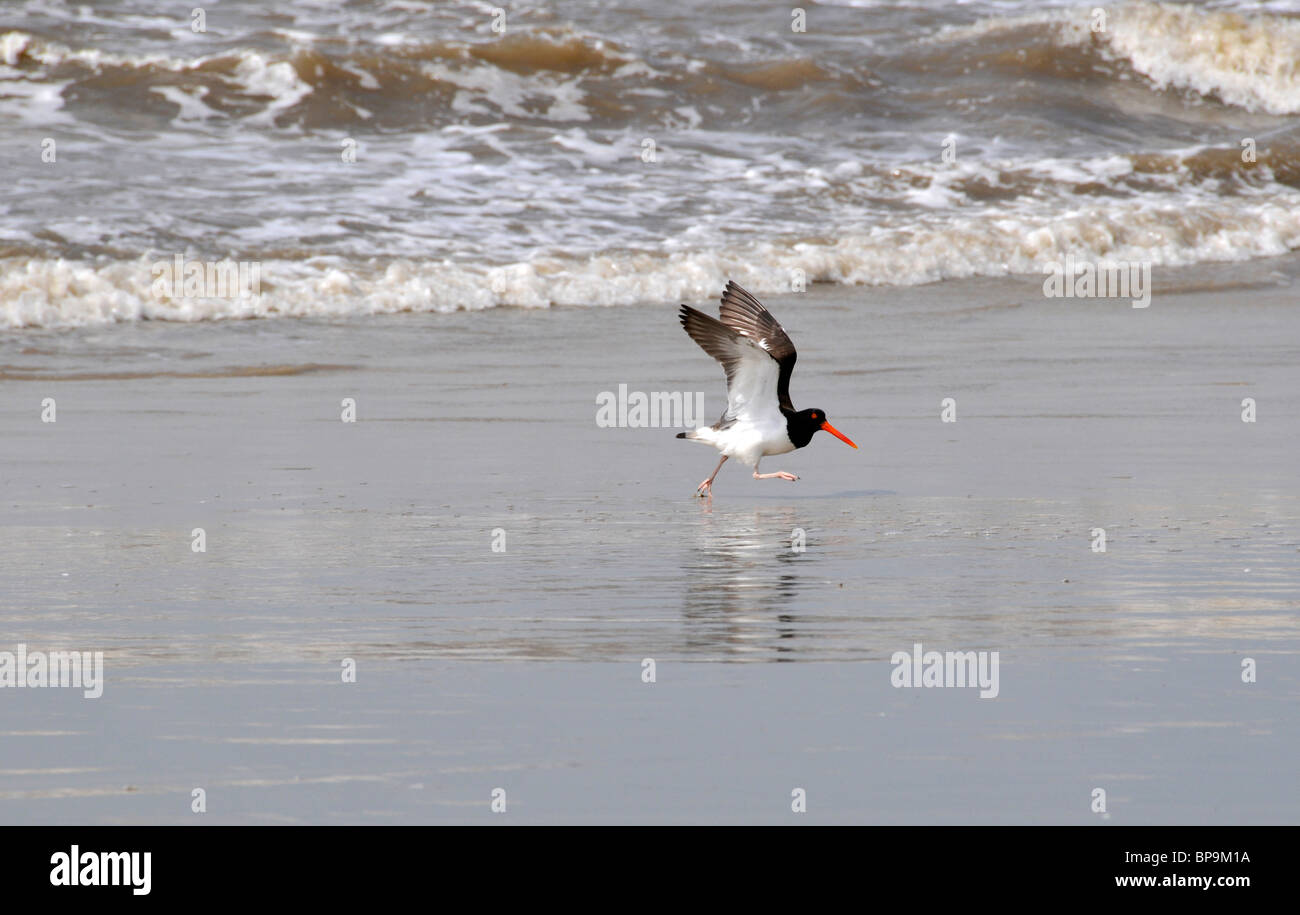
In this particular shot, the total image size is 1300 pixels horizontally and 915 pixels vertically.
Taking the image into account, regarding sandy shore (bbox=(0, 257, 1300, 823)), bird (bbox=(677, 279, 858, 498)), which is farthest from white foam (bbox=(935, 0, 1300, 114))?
bird (bbox=(677, 279, 858, 498))

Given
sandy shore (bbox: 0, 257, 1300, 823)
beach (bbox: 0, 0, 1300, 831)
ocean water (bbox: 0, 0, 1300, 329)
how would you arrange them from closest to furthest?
sandy shore (bbox: 0, 257, 1300, 823)
beach (bbox: 0, 0, 1300, 831)
ocean water (bbox: 0, 0, 1300, 329)

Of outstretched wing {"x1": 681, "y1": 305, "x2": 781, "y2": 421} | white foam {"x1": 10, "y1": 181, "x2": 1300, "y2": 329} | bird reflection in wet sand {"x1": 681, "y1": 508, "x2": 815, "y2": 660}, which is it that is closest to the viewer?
bird reflection in wet sand {"x1": 681, "y1": 508, "x2": 815, "y2": 660}

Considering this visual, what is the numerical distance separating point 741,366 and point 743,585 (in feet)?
8.62

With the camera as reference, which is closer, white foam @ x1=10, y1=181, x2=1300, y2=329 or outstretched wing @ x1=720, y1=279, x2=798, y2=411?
outstretched wing @ x1=720, y1=279, x2=798, y2=411

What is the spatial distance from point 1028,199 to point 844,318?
5.60 meters

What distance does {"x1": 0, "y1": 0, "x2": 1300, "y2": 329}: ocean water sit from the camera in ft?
46.7

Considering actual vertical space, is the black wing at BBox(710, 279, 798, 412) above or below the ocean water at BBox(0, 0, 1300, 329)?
below

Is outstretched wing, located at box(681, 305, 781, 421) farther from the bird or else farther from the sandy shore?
the sandy shore

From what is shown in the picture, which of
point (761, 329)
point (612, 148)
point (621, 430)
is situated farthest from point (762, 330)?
point (612, 148)

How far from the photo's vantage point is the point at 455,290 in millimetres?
13727

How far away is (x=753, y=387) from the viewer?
7.97 meters

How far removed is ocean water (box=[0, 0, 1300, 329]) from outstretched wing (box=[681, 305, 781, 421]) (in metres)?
5.87

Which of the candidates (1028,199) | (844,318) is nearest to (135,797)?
(844,318)
